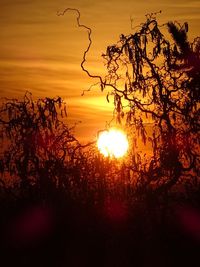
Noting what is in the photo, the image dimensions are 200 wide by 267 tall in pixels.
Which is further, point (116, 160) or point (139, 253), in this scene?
point (116, 160)

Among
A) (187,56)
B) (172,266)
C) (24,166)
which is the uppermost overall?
(187,56)

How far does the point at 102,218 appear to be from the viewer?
2173cm

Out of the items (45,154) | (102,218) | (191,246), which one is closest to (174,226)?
(191,246)

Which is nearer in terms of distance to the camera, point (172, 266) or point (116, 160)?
point (172, 266)

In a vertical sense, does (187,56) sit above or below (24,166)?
above

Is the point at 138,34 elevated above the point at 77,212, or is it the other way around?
the point at 138,34

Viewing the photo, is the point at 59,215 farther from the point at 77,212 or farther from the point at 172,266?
the point at 172,266

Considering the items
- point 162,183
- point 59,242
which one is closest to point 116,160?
point 162,183

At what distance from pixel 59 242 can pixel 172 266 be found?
345 cm

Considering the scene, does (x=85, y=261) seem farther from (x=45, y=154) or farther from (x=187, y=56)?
(x=187, y=56)

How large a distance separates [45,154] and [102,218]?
280cm

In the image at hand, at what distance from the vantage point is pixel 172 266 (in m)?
20.4

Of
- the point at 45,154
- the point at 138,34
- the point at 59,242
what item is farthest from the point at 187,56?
the point at 59,242

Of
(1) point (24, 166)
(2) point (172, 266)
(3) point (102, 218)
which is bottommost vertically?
(2) point (172, 266)
